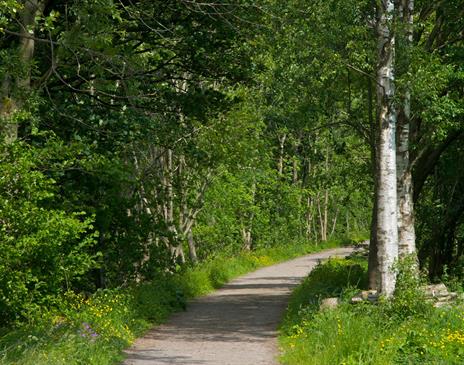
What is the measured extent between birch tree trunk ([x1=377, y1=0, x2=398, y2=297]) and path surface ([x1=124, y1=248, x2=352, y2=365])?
2419 millimetres

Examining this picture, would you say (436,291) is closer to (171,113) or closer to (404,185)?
(404,185)

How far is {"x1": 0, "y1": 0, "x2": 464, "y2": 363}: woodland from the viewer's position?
1392cm

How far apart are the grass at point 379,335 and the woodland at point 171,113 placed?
1.01m

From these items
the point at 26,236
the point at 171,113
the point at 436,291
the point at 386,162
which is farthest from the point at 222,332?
the point at 171,113

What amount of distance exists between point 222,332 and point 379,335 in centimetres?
526

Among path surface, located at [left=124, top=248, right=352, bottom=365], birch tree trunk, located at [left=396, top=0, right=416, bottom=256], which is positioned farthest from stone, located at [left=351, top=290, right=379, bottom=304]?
birch tree trunk, located at [left=396, top=0, right=416, bottom=256]

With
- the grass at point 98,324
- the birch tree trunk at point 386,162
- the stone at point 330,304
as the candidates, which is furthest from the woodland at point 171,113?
the stone at point 330,304

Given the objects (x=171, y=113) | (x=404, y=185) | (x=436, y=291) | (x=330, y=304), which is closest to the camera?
(x=330, y=304)

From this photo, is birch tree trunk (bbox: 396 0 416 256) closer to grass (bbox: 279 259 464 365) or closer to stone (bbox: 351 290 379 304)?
stone (bbox: 351 290 379 304)

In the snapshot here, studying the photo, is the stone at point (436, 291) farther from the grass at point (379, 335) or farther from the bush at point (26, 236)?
the bush at point (26, 236)

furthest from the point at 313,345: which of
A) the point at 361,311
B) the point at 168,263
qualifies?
the point at 168,263

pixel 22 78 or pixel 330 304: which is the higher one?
pixel 22 78

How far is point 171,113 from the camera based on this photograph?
19953mm

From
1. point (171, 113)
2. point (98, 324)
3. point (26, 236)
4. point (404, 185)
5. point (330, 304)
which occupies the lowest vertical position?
point (98, 324)
